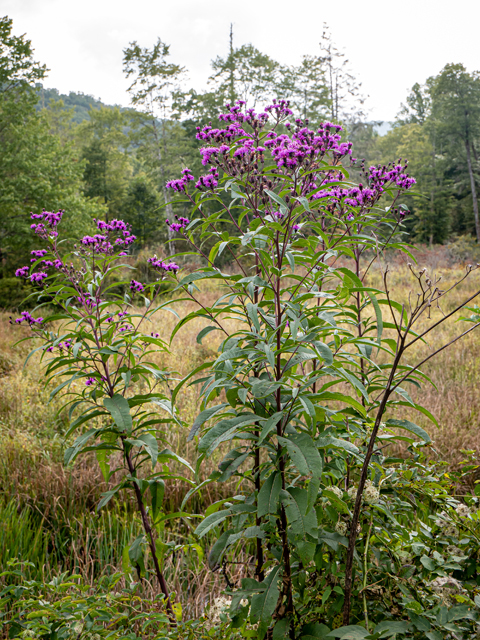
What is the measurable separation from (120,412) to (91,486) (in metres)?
2.12

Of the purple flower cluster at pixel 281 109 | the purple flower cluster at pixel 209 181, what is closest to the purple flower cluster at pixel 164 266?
the purple flower cluster at pixel 209 181

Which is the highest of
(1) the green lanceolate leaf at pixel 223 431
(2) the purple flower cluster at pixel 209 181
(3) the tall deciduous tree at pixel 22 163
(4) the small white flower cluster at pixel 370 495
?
(3) the tall deciduous tree at pixel 22 163

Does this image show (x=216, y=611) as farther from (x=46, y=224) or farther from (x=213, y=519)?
(x=46, y=224)

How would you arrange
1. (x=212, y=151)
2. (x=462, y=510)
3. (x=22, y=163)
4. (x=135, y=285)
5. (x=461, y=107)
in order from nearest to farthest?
(x=462, y=510) → (x=212, y=151) → (x=135, y=285) → (x=22, y=163) → (x=461, y=107)

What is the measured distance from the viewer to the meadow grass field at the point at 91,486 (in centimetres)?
248

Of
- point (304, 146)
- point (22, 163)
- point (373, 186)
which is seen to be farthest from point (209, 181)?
point (22, 163)

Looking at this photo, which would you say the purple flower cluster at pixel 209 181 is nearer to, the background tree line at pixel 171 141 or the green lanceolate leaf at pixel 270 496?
the green lanceolate leaf at pixel 270 496

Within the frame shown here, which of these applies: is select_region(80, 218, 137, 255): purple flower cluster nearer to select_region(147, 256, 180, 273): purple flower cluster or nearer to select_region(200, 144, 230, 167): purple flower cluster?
select_region(147, 256, 180, 273): purple flower cluster

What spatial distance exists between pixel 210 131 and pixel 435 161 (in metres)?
29.4

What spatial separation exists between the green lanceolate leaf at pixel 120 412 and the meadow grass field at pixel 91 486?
429 mm

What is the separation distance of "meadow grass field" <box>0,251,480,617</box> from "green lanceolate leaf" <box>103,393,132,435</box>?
16.9 inches

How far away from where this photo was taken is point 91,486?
328cm

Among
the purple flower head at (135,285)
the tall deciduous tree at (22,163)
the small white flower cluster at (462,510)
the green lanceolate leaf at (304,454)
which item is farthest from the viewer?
the tall deciduous tree at (22,163)

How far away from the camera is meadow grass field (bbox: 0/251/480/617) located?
2484mm
